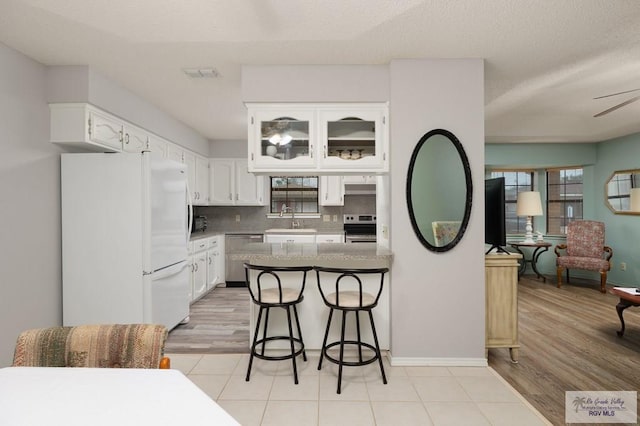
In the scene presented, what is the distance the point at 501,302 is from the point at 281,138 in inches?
90.8

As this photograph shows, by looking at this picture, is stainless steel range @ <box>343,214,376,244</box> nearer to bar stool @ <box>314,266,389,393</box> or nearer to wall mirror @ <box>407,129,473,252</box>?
bar stool @ <box>314,266,389,393</box>

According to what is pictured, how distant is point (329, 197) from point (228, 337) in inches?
116

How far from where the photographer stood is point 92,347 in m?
1.27

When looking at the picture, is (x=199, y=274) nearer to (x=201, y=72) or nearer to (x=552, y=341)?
(x=201, y=72)

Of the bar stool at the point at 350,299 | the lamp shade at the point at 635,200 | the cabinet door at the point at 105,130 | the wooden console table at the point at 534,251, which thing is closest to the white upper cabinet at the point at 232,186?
the cabinet door at the point at 105,130

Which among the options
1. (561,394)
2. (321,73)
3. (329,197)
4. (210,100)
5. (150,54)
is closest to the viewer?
(561,394)

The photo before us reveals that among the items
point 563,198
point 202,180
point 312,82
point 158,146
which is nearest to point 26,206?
point 158,146

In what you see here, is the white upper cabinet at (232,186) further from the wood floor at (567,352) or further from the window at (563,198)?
the window at (563,198)

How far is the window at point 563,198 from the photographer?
6461mm

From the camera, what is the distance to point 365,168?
3.02 metres

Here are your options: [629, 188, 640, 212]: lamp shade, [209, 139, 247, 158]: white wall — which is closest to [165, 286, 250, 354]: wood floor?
[209, 139, 247, 158]: white wall

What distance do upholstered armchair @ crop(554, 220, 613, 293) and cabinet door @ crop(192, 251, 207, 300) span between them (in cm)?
546

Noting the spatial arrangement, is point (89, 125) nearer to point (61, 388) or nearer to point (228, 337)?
point (228, 337)

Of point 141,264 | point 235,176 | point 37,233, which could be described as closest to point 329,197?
point 235,176
